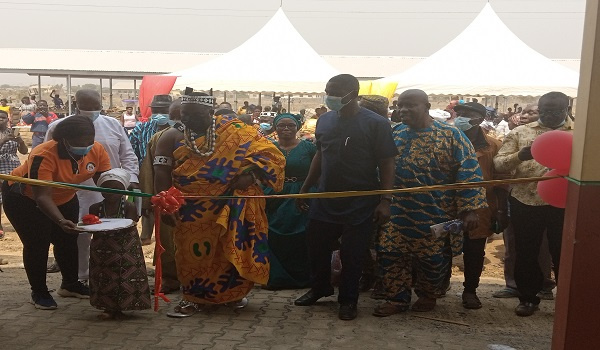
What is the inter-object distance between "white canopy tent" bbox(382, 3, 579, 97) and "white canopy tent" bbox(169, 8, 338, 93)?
5.84 feet

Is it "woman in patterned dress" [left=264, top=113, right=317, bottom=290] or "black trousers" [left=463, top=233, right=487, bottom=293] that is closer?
"black trousers" [left=463, top=233, right=487, bottom=293]

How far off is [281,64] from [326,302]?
886cm

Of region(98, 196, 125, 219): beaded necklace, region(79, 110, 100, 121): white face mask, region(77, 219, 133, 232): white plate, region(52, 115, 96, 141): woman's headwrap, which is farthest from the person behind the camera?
region(79, 110, 100, 121): white face mask

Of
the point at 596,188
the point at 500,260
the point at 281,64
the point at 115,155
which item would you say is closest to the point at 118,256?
the point at 115,155

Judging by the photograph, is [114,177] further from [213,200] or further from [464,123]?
[464,123]

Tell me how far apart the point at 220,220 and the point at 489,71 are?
873cm

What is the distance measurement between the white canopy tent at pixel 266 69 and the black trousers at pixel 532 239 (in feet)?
26.6

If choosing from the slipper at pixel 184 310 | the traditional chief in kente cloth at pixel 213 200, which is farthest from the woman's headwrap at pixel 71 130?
the slipper at pixel 184 310

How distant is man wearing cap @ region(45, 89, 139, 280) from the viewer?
6531 mm

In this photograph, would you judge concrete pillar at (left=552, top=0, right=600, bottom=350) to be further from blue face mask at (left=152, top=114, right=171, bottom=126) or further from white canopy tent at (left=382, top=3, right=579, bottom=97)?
white canopy tent at (left=382, top=3, right=579, bottom=97)

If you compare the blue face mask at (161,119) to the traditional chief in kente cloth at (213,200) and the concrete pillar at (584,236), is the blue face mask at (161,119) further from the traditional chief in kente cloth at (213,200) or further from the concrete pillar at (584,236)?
the concrete pillar at (584,236)

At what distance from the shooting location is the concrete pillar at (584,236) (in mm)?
3452

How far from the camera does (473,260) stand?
6129mm

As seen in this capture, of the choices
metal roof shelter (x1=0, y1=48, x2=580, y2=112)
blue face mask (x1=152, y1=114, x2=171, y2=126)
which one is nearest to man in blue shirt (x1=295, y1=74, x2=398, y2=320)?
blue face mask (x1=152, y1=114, x2=171, y2=126)
